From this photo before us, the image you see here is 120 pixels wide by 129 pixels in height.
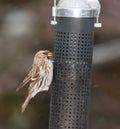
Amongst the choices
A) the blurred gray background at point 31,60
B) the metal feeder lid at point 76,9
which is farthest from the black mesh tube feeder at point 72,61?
the blurred gray background at point 31,60

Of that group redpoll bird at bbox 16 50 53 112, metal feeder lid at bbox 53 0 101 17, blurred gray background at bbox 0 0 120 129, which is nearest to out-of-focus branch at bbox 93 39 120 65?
blurred gray background at bbox 0 0 120 129

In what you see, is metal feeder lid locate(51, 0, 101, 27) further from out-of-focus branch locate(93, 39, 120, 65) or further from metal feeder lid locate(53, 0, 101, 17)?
out-of-focus branch locate(93, 39, 120, 65)

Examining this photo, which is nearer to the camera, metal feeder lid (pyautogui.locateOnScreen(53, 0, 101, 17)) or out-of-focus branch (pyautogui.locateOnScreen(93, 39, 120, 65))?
metal feeder lid (pyautogui.locateOnScreen(53, 0, 101, 17))

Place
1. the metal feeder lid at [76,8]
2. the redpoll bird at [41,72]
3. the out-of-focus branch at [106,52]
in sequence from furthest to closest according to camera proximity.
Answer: the out-of-focus branch at [106,52] < the redpoll bird at [41,72] < the metal feeder lid at [76,8]


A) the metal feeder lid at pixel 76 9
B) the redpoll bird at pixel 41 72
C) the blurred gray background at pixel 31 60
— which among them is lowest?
the blurred gray background at pixel 31 60

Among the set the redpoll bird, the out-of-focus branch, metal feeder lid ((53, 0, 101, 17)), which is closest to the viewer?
metal feeder lid ((53, 0, 101, 17))

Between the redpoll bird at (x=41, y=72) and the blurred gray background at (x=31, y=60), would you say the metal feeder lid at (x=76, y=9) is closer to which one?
the redpoll bird at (x=41, y=72)
